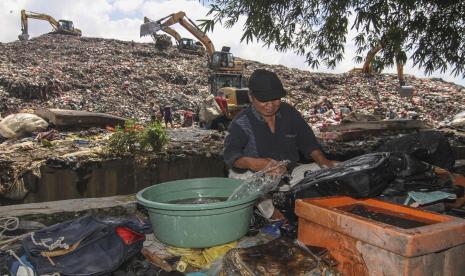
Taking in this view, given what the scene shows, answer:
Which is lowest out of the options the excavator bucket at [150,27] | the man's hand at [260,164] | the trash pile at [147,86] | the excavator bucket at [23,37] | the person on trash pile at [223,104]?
the man's hand at [260,164]

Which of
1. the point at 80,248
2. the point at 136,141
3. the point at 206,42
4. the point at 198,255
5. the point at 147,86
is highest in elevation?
the point at 206,42

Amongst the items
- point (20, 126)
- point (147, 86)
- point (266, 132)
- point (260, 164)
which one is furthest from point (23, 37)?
point (260, 164)

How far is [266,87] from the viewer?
9.43 ft

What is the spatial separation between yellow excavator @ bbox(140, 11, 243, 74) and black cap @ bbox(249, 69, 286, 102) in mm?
11951

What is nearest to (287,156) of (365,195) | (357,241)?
(365,195)

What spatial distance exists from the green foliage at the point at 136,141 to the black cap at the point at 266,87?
3740 mm

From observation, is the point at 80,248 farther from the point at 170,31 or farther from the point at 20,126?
the point at 170,31

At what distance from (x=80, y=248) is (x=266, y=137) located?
5.39ft

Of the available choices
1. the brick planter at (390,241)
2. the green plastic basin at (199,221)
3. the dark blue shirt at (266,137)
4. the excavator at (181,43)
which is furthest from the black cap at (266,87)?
the excavator at (181,43)

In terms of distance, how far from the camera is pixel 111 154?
6.18 metres

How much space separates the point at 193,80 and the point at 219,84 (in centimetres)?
689

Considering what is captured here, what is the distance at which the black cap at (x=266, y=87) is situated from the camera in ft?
9.41

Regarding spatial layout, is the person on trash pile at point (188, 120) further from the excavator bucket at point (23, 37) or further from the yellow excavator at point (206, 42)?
the excavator bucket at point (23, 37)

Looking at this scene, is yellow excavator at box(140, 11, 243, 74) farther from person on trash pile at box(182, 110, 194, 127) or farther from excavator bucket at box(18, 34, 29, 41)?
excavator bucket at box(18, 34, 29, 41)
